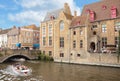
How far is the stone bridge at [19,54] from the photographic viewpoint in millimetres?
44000

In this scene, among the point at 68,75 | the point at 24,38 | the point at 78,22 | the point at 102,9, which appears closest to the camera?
the point at 68,75

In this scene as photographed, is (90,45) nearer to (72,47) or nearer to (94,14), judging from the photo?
(72,47)

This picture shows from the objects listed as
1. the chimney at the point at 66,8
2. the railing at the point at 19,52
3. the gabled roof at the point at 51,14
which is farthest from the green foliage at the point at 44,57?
the chimney at the point at 66,8

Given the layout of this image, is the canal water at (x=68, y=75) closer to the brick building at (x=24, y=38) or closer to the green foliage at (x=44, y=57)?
the green foliage at (x=44, y=57)

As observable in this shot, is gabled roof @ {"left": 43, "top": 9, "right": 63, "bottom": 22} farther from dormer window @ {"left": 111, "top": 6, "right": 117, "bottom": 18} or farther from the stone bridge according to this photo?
dormer window @ {"left": 111, "top": 6, "right": 117, "bottom": 18}

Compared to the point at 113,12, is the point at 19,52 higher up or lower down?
lower down

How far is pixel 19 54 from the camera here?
4728cm

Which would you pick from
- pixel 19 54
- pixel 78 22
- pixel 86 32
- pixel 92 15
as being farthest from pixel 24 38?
pixel 86 32

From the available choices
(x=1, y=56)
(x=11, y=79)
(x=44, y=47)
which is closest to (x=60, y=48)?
(x=44, y=47)

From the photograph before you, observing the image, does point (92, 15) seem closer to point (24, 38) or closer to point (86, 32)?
point (86, 32)

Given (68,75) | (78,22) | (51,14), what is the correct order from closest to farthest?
(68,75) → (78,22) → (51,14)

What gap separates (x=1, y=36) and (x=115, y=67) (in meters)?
52.7

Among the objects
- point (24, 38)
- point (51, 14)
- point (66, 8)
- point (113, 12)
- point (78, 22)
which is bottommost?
point (24, 38)

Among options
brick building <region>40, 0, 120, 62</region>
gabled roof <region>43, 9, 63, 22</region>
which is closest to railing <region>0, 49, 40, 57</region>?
brick building <region>40, 0, 120, 62</region>
